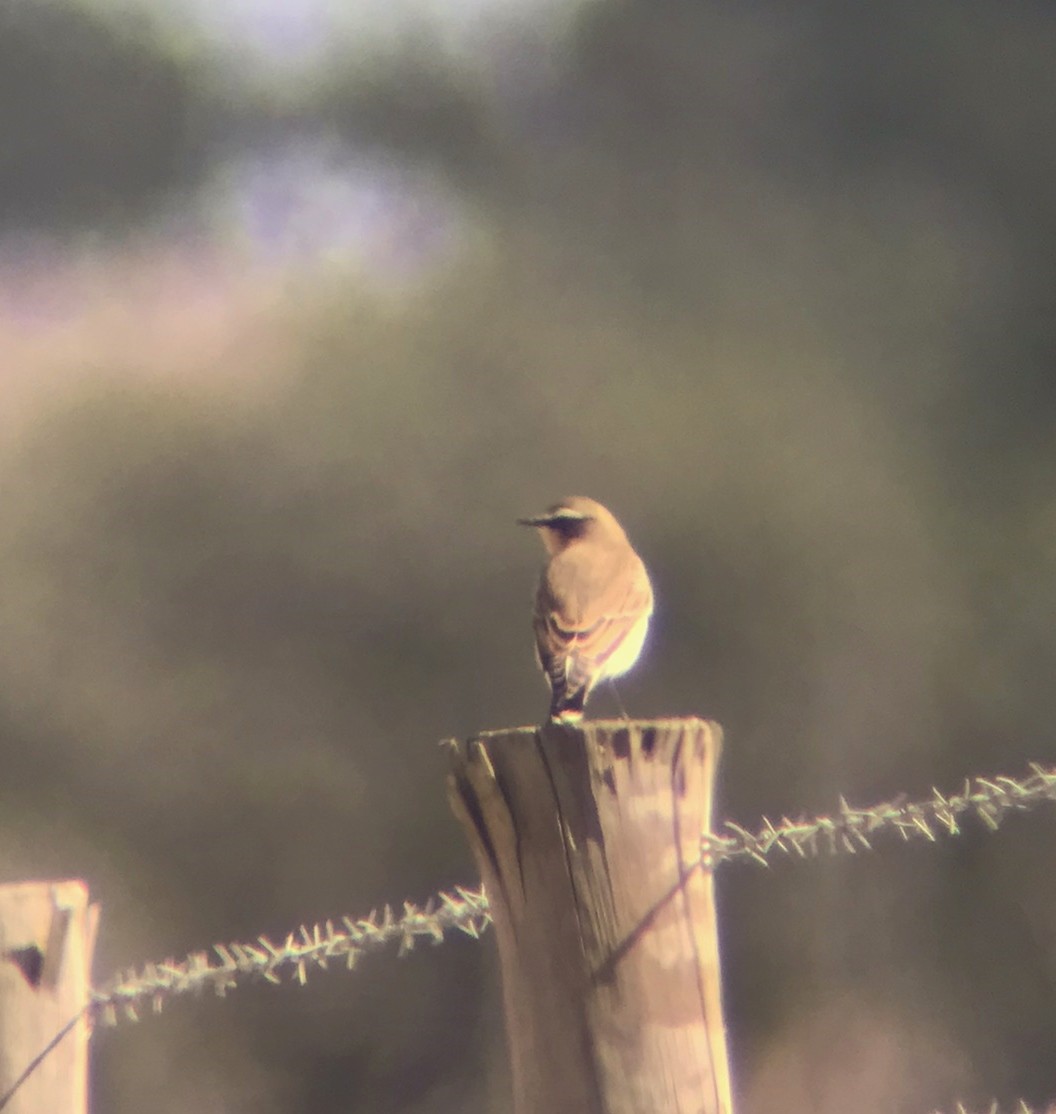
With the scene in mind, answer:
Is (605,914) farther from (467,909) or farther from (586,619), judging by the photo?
(586,619)

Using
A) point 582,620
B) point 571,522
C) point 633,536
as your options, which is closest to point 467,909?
point 582,620

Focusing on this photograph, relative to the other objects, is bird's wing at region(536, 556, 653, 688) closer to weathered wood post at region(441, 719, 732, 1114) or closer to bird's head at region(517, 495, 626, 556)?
bird's head at region(517, 495, 626, 556)

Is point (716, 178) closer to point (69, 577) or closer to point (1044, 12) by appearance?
point (1044, 12)

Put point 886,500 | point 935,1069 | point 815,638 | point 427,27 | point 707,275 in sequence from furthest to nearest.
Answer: point 427,27 < point 707,275 < point 886,500 < point 815,638 < point 935,1069

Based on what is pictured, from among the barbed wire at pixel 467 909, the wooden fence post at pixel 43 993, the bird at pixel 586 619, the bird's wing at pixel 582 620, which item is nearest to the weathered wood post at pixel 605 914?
the barbed wire at pixel 467 909

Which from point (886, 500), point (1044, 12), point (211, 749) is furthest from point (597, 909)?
point (1044, 12)

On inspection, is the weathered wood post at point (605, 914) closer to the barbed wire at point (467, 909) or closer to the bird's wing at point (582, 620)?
the barbed wire at point (467, 909)

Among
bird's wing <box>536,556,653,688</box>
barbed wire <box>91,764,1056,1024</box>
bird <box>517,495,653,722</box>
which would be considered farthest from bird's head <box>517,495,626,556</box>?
barbed wire <box>91,764,1056,1024</box>
